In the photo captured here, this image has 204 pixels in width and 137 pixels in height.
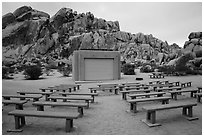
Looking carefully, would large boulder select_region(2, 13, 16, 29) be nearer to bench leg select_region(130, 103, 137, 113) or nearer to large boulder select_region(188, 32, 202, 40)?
large boulder select_region(188, 32, 202, 40)

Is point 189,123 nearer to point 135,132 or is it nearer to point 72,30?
point 135,132

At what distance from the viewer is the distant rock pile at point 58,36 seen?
70.1 metres

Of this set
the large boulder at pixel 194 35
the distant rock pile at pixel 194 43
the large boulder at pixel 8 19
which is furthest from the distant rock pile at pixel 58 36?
the distant rock pile at pixel 194 43

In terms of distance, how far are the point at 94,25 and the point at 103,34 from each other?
37.4 feet

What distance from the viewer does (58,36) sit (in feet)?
245

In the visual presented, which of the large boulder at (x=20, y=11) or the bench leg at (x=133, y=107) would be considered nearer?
the bench leg at (x=133, y=107)

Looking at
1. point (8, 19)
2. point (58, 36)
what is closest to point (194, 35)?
point (58, 36)

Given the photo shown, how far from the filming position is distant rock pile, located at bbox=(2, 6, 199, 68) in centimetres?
7006

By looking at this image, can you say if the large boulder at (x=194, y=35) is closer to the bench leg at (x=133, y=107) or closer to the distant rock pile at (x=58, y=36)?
the distant rock pile at (x=58, y=36)

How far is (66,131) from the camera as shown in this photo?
4398 millimetres

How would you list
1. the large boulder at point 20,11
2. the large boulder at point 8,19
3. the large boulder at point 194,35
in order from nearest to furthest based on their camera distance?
the large boulder at point 194,35, the large boulder at point 8,19, the large boulder at point 20,11

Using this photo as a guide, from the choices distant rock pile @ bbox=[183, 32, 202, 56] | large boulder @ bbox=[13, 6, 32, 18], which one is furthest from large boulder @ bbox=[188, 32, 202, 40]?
large boulder @ bbox=[13, 6, 32, 18]

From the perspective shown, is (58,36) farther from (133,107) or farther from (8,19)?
(133,107)

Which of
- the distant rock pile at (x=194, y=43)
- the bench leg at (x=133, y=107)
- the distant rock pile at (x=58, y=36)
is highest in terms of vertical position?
the distant rock pile at (x=58, y=36)
